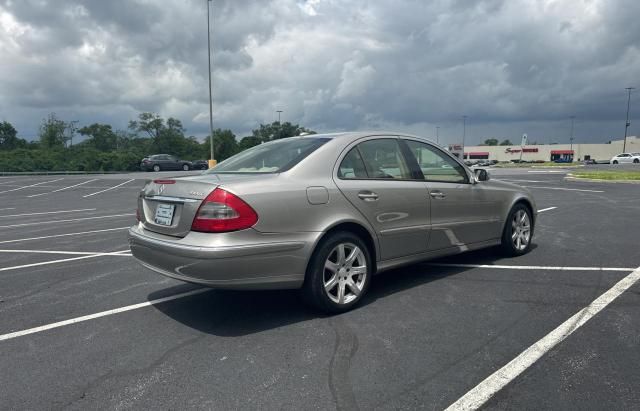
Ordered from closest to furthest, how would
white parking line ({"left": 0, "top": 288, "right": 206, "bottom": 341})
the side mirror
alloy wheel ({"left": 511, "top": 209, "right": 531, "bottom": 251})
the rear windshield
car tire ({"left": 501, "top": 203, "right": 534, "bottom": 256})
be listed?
white parking line ({"left": 0, "top": 288, "right": 206, "bottom": 341}) < the rear windshield < the side mirror < car tire ({"left": 501, "top": 203, "right": 534, "bottom": 256}) < alloy wheel ({"left": 511, "top": 209, "right": 531, "bottom": 251})

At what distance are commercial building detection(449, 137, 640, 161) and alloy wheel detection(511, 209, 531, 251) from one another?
3555 inches

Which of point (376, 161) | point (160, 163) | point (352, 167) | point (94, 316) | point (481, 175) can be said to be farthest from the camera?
point (160, 163)

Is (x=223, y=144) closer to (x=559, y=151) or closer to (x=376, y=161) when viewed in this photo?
(x=559, y=151)

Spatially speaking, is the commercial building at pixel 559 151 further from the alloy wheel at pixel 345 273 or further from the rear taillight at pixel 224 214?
the rear taillight at pixel 224 214

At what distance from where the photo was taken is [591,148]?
95.6 m

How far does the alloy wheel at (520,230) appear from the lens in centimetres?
566

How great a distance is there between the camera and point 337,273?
3719 mm

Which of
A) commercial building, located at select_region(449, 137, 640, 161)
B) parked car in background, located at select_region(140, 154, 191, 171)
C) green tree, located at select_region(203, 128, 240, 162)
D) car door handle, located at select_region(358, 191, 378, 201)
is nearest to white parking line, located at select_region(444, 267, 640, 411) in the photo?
car door handle, located at select_region(358, 191, 378, 201)

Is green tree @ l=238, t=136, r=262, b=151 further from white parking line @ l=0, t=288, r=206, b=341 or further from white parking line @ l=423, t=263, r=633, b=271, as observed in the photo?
white parking line @ l=0, t=288, r=206, b=341

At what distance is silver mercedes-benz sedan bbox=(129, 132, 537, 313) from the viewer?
3250 mm

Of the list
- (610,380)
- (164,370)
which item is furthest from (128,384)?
(610,380)

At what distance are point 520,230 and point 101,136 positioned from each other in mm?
97162

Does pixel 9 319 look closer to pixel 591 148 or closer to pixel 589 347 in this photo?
pixel 589 347

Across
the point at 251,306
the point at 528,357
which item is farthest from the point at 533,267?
the point at 251,306
